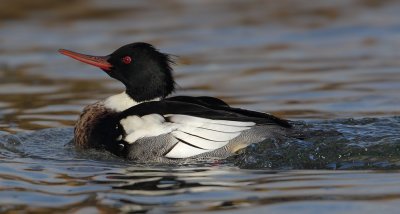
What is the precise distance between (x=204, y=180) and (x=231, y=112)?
1.10 meters

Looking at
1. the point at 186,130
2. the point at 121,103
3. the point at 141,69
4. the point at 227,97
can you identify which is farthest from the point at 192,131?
the point at 227,97

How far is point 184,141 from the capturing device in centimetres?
797

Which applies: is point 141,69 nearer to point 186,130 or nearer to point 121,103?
point 121,103

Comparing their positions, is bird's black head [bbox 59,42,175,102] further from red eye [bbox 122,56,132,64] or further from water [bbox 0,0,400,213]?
water [bbox 0,0,400,213]

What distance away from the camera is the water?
6.56 metres

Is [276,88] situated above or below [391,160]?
above

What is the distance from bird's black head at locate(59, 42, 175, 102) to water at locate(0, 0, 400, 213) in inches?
31.8

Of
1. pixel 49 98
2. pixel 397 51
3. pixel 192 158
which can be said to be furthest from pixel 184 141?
pixel 397 51

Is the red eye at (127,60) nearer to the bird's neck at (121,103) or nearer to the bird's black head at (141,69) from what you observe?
the bird's black head at (141,69)

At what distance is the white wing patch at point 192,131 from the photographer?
7953 mm

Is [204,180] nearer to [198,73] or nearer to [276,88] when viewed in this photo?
[276,88]

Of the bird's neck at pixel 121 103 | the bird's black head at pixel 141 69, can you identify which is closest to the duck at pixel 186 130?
the bird's black head at pixel 141 69

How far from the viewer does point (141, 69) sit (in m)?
8.63

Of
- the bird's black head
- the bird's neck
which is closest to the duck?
the bird's black head
